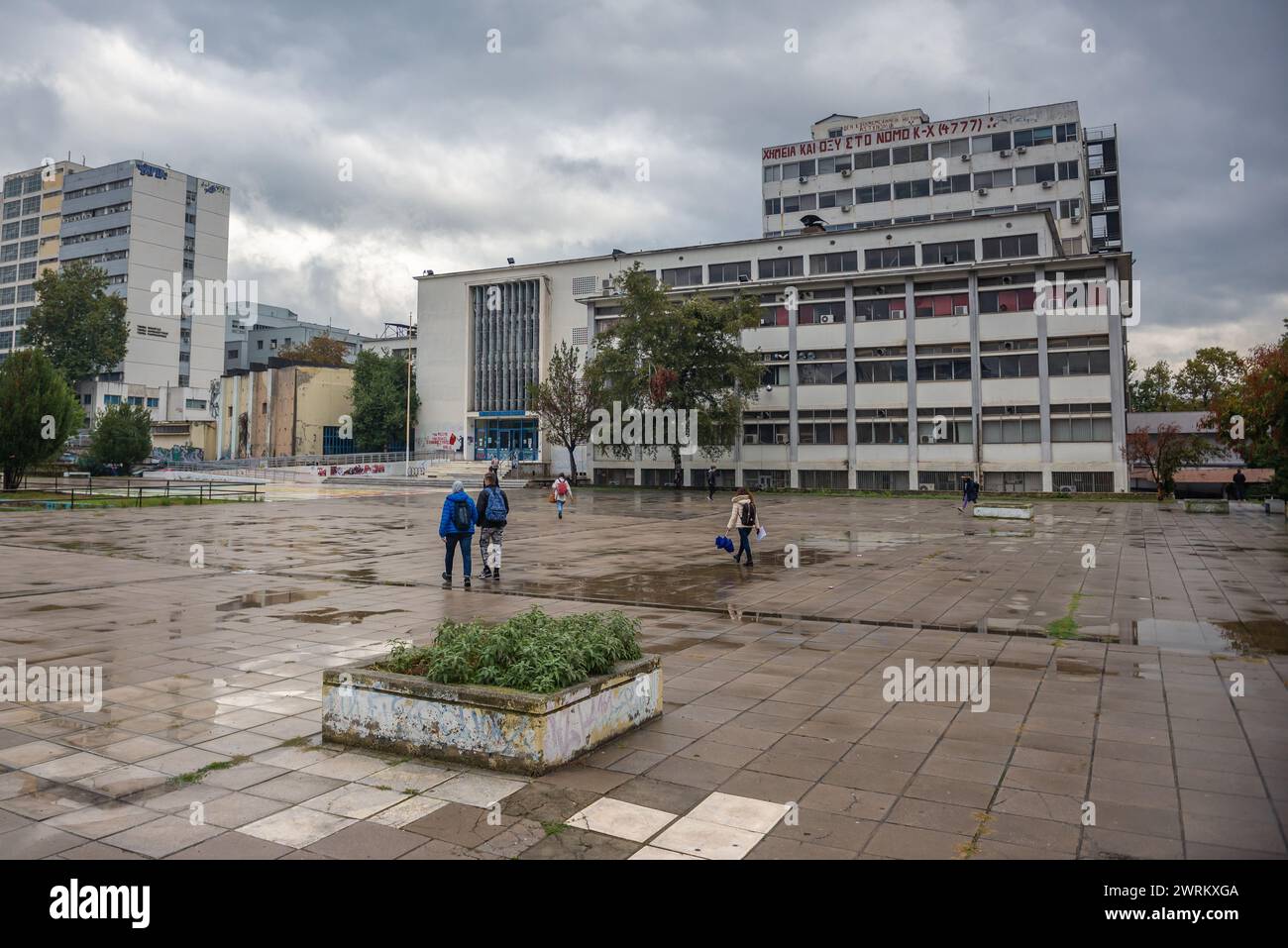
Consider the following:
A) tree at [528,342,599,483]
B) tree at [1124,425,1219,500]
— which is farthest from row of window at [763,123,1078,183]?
tree at [528,342,599,483]

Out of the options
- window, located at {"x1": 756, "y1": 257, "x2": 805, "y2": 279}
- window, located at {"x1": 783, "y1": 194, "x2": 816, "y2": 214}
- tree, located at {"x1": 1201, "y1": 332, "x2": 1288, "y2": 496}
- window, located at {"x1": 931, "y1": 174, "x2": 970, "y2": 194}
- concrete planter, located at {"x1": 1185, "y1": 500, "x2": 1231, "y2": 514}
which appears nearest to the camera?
tree, located at {"x1": 1201, "y1": 332, "x2": 1288, "y2": 496}

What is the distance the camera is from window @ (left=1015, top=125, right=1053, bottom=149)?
6175 cm

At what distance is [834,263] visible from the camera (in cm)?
5775

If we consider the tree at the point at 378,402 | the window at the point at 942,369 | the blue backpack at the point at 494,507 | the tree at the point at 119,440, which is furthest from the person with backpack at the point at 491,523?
the tree at the point at 378,402

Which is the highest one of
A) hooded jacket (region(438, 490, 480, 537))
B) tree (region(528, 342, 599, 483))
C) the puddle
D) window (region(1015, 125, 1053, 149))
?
window (region(1015, 125, 1053, 149))

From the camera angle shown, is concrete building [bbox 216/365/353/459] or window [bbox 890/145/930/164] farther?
concrete building [bbox 216/365/353/459]

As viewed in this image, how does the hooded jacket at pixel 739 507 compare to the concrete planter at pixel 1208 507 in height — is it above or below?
above

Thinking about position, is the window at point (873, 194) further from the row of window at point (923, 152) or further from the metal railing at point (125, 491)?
the metal railing at point (125, 491)

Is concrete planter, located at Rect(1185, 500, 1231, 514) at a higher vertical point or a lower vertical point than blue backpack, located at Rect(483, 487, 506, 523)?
lower

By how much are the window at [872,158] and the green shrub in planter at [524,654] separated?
6958cm

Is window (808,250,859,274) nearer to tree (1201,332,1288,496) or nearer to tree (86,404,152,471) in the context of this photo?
tree (1201,332,1288,496)

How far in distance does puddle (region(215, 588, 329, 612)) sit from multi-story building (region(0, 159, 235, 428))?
8394 cm

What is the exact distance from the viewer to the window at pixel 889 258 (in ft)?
184

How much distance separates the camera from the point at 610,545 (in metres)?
20.7
